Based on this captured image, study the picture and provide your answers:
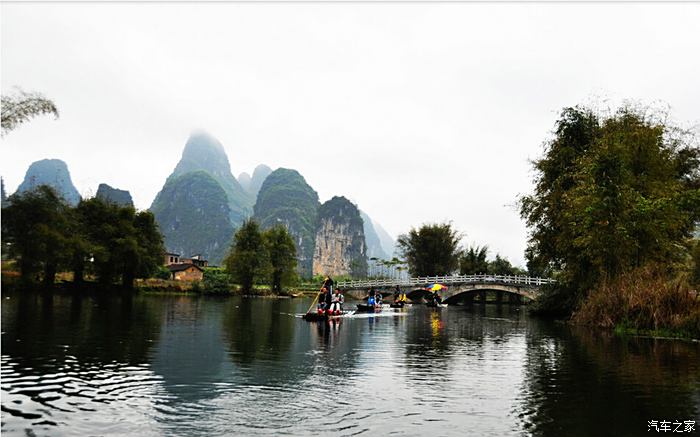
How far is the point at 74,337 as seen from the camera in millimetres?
23469

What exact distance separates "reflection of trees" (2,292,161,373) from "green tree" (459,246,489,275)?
81.4 metres

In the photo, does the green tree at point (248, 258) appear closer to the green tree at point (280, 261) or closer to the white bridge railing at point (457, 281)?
the green tree at point (280, 261)

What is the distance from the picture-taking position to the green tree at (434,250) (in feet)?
345

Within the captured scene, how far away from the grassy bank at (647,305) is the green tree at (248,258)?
5974cm

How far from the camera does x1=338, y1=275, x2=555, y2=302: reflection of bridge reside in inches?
2990

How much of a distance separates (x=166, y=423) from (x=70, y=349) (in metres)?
11.0

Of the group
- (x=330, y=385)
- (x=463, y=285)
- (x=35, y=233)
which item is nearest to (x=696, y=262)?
(x=330, y=385)

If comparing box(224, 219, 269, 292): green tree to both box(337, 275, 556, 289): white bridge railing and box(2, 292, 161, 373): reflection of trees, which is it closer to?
box(337, 275, 556, 289): white bridge railing

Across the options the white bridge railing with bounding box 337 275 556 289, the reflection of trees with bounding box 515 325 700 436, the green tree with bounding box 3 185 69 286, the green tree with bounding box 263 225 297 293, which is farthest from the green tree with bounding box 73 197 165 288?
the reflection of trees with bounding box 515 325 700 436

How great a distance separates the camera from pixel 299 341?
25438mm

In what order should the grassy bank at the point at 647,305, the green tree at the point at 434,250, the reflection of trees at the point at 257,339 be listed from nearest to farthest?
the reflection of trees at the point at 257,339
the grassy bank at the point at 647,305
the green tree at the point at 434,250

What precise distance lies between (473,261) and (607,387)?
97272mm

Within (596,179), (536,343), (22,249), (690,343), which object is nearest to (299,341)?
(536,343)

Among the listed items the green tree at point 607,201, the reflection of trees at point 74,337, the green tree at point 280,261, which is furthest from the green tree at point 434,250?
the reflection of trees at point 74,337
